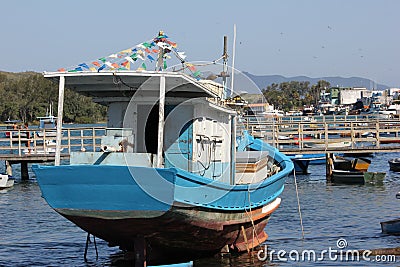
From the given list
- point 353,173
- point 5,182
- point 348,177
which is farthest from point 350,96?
point 5,182

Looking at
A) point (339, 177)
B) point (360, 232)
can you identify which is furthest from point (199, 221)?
point (339, 177)

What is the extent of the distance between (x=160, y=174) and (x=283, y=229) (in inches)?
331

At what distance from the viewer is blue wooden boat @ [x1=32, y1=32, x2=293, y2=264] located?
12.8 meters

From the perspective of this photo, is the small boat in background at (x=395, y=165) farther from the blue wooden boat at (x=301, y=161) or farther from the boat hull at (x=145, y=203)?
the boat hull at (x=145, y=203)

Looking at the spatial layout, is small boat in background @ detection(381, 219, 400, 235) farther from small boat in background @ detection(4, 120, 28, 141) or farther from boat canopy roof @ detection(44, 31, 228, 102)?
small boat in background @ detection(4, 120, 28, 141)

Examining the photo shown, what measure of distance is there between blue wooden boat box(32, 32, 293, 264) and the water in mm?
1308

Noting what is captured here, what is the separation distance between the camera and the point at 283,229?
2030 cm

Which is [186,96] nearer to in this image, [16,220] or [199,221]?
[199,221]

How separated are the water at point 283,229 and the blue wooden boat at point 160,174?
51.5 inches

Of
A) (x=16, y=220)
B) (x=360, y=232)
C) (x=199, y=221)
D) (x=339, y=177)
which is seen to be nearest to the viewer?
(x=199, y=221)

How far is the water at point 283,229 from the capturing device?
16.5 m

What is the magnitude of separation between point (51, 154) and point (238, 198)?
18.6 meters

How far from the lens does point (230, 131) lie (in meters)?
17.0

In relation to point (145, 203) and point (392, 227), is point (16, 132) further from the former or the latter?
point (145, 203)
